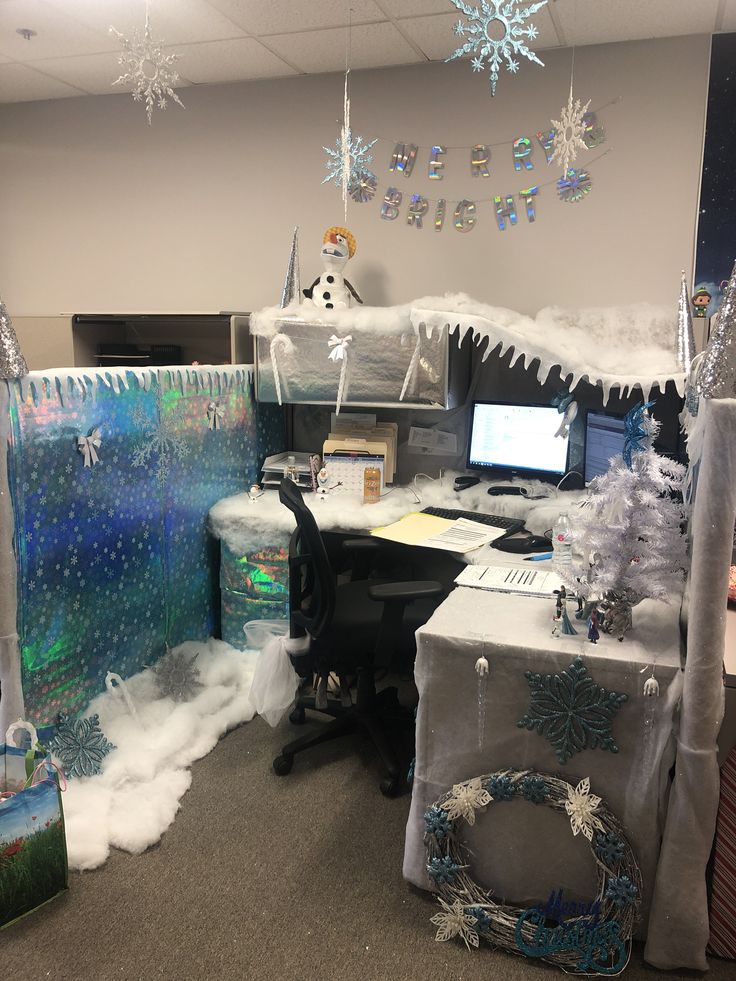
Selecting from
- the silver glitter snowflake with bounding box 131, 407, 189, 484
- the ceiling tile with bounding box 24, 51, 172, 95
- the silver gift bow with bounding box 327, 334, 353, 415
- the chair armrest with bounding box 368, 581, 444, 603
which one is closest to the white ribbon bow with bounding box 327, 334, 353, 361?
the silver gift bow with bounding box 327, 334, 353, 415

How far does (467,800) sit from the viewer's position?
1670 millimetres

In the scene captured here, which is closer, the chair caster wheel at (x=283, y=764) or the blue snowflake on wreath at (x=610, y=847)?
the blue snowflake on wreath at (x=610, y=847)

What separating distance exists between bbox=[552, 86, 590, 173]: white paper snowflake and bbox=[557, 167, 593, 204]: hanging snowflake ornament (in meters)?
0.04

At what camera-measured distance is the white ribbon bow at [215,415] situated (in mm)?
2814

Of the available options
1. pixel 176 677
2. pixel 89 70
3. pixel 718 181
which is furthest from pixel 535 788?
pixel 89 70

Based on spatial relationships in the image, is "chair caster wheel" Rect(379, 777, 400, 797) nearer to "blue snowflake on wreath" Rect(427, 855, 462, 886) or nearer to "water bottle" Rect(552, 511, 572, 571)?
"blue snowflake on wreath" Rect(427, 855, 462, 886)

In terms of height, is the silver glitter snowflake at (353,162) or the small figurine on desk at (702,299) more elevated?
the silver glitter snowflake at (353,162)

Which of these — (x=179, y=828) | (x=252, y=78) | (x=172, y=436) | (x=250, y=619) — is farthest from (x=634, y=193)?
(x=179, y=828)

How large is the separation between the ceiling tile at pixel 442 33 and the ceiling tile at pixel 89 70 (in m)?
1.17

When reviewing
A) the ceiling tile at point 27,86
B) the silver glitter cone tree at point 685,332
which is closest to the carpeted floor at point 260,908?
the silver glitter cone tree at point 685,332

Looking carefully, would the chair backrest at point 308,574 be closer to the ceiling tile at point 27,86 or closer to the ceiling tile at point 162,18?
the ceiling tile at point 162,18

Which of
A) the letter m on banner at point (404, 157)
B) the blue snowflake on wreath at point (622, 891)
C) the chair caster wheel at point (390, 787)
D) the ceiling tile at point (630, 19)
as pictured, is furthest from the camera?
the letter m on banner at point (404, 157)

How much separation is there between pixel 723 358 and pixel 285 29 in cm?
218

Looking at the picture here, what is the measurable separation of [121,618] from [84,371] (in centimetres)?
83
